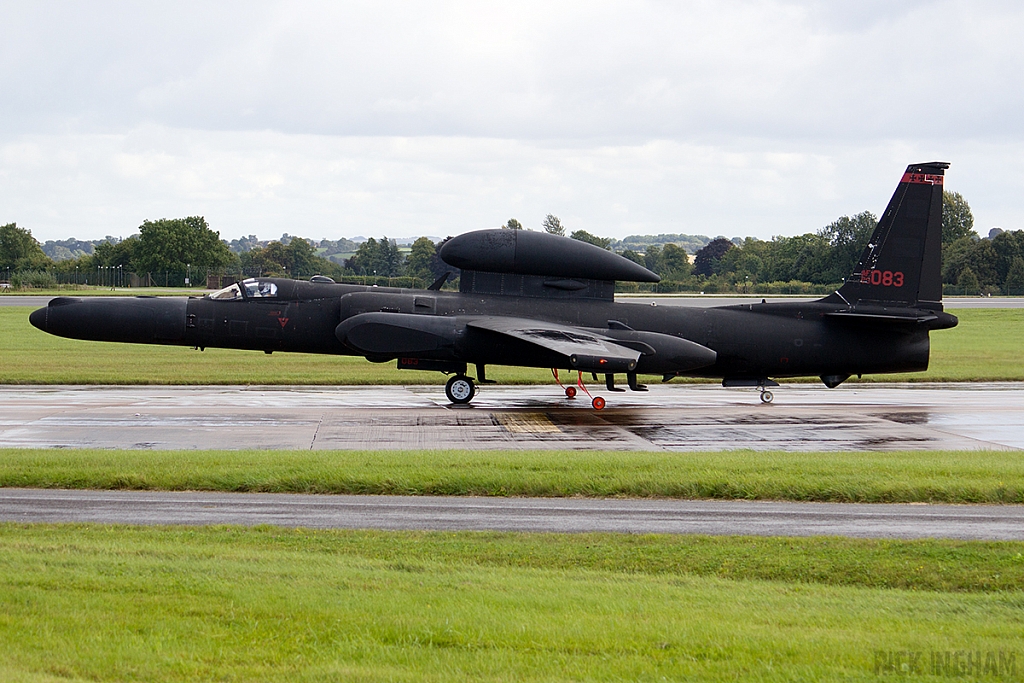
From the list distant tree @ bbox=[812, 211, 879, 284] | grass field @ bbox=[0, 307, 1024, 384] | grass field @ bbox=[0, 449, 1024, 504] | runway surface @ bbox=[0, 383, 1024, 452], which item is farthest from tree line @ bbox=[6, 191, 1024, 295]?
grass field @ bbox=[0, 449, 1024, 504]

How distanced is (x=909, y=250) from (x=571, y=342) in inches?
346

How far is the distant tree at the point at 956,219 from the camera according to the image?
127 metres

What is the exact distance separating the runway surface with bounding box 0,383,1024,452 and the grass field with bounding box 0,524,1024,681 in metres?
7.03

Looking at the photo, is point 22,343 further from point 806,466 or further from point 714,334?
point 806,466

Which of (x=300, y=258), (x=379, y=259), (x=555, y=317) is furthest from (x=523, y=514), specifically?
(x=379, y=259)

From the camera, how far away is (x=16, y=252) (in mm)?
126188

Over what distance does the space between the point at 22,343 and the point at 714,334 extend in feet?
91.3

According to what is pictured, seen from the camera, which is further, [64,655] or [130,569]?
[130,569]

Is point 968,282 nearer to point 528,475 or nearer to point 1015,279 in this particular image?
point 1015,279

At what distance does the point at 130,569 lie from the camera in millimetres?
8312

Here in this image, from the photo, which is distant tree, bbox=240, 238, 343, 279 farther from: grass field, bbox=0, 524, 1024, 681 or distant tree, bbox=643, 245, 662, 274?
grass field, bbox=0, 524, 1024, 681

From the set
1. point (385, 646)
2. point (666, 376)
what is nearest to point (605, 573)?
point (385, 646)

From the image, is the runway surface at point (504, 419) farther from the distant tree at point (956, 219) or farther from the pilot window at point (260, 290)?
the distant tree at point (956, 219)

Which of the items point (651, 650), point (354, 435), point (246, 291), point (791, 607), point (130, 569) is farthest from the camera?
point (246, 291)
